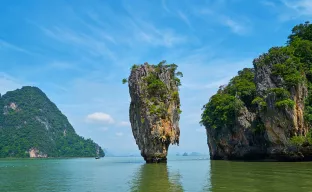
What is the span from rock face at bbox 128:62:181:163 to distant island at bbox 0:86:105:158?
2866 inches

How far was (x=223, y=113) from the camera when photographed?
3881cm

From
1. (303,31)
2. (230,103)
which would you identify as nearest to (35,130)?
(230,103)

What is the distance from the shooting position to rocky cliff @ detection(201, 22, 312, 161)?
27109mm

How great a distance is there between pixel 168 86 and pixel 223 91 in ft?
40.5

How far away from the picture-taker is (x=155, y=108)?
3431cm

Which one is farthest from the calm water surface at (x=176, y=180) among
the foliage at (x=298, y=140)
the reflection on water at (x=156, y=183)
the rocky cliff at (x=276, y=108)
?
the rocky cliff at (x=276, y=108)

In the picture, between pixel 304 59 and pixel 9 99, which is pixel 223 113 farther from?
pixel 9 99

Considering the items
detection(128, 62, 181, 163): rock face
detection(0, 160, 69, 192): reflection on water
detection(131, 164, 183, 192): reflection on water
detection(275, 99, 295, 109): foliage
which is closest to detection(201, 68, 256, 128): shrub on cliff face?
detection(128, 62, 181, 163): rock face

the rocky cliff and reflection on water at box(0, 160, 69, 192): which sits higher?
the rocky cliff

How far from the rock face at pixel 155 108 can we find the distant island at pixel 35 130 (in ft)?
239

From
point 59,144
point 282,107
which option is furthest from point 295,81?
point 59,144

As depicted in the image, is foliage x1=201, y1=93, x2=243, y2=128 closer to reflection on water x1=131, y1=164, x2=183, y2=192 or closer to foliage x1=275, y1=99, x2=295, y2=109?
foliage x1=275, y1=99, x2=295, y2=109

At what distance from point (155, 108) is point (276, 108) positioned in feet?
41.2

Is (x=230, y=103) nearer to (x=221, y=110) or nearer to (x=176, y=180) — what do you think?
(x=221, y=110)
